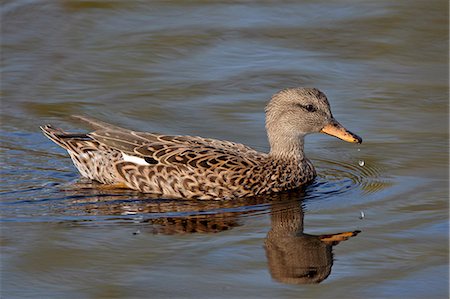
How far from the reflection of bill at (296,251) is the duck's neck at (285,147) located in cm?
110

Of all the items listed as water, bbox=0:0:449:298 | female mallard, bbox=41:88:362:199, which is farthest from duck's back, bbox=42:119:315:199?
water, bbox=0:0:449:298

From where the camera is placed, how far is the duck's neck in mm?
10773

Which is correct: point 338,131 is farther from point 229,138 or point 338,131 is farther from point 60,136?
point 60,136

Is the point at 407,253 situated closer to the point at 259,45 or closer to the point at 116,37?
the point at 259,45

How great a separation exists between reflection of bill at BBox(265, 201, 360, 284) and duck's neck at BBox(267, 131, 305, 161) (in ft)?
3.60

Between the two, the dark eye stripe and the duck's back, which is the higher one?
the dark eye stripe

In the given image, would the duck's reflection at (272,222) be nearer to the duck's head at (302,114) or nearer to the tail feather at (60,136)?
the duck's head at (302,114)

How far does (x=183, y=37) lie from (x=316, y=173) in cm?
413

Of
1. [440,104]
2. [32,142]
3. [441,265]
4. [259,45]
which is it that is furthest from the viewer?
[259,45]

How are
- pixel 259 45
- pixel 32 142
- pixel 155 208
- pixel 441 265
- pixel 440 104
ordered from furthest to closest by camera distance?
1. pixel 259 45
2. pixel 440 104
3. pixel 32 142
4. pixel 155 208
5. pixel 441 265

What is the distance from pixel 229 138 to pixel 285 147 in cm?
103

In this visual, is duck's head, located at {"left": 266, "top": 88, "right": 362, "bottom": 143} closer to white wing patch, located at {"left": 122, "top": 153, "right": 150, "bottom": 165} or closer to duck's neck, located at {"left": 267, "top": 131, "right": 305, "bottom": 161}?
duck's neck, located at {"left": 267, "top": 131, "right": 305, "bottom": 161}

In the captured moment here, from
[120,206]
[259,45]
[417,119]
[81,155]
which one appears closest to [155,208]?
[120,206]

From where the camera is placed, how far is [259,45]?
46.4ft
